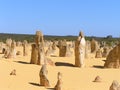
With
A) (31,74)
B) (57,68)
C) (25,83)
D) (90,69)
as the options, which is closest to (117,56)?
(90,69)

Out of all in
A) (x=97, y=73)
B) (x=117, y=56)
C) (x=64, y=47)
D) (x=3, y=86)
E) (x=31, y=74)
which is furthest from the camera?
Result: (x=64, y=47)

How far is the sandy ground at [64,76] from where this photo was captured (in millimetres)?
20891

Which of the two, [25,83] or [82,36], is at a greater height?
[82,36]

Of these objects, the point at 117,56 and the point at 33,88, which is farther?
the point at 117,56

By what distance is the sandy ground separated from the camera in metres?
20.9

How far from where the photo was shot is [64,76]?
24047 mm

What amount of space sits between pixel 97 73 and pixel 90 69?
122 cm

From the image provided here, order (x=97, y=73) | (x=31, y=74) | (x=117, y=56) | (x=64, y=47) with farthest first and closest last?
(x=64, y=47) → (x=117, y=56) → (x=97, y=73) → (x=31, y=74)

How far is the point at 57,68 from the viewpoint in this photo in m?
26.2

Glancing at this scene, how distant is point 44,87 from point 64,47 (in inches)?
582

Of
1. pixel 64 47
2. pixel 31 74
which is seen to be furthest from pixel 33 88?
pixel 64 47

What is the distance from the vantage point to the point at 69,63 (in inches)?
1161

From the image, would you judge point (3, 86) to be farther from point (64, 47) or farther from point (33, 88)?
point (64, 47)

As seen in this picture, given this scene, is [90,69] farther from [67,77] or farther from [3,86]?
[3,86]
